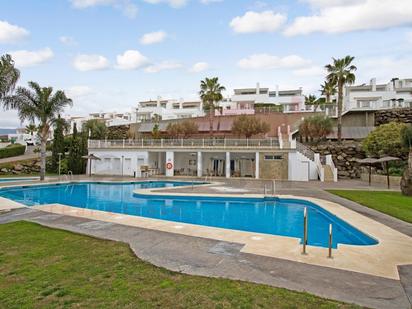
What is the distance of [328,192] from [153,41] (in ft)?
58.1

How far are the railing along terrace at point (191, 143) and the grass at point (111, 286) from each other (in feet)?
72.5

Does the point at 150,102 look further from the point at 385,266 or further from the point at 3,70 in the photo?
the point at 385,266

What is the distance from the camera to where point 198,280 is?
16.8 feet

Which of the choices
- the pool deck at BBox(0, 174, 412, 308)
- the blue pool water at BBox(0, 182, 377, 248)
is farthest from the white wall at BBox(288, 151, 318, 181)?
the pool deck at BBox(0, 174, 412, 308)

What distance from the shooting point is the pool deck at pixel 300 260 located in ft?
16.1

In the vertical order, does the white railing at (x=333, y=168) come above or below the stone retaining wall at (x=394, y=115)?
below

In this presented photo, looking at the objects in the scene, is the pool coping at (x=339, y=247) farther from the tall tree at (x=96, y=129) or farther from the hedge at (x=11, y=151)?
the tall tree at (x=96, y=129)

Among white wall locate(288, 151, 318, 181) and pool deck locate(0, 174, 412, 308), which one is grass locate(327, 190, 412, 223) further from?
white wall locate(288, 151, 318, 181)

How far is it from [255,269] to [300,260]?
121 centimetres

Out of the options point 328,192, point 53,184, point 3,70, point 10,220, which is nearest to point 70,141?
point 53,184

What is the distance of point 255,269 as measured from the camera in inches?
226

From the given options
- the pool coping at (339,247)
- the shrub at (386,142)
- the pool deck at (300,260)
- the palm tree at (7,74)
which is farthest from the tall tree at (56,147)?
the shrub at (386,142)

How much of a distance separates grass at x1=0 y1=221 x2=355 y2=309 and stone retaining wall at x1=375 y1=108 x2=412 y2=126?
3787cm

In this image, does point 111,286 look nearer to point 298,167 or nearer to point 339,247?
point 339,247
